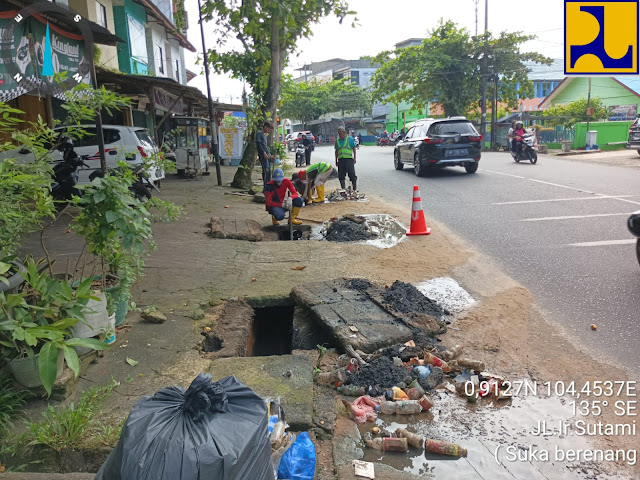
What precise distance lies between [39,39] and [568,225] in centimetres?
854

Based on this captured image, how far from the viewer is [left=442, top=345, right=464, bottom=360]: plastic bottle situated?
11.8ft

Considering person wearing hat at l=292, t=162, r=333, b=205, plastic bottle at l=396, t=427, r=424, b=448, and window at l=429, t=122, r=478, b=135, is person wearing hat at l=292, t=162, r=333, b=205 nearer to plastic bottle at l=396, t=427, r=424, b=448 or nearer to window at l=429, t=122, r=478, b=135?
window at l=429, t=122, r=478, b=135

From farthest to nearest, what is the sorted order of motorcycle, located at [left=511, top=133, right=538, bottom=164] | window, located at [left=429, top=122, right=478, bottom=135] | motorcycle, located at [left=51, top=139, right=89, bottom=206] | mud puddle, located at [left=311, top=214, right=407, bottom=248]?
motorcycle, located at [left=511, top=133, right=538, bottom=164]
window, located at [left=429, top=122, right=478, bottom=135]
motorcycle, located at [left=51, top=139, right=89, bottom=206]
mud puddle, located at [left=311, top=214, right=407, bottom=248]

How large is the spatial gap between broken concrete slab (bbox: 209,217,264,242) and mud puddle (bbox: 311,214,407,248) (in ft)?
3.41

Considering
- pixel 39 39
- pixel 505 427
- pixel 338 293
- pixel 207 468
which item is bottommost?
pixel 505 427

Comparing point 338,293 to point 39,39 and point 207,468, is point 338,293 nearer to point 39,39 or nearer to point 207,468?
point 207,468

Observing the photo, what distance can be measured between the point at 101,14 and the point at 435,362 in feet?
56.4

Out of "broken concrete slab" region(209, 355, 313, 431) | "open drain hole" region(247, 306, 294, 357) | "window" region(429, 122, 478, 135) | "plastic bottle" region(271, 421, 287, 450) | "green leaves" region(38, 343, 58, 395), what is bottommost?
"open drain hole" region(247, 306, 294, 357)

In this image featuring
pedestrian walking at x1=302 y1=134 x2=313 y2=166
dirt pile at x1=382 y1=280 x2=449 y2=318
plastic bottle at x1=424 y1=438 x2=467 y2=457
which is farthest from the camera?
pedestrian walking at x1=302 y1=134 x2=313 y2=166

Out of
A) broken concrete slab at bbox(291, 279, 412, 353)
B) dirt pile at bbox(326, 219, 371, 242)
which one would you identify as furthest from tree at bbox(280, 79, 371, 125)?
broken concrete slab at bbox(291, 279, 412, 353)

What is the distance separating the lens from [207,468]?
1543 mm

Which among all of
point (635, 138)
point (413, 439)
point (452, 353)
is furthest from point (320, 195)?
point (635, 138)

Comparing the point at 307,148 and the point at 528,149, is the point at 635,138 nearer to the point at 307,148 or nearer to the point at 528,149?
the point at 528,149

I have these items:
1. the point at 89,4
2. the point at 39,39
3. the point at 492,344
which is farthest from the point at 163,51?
the point at 492,344
